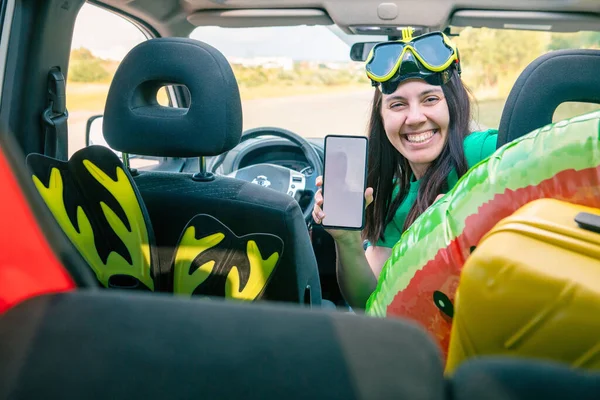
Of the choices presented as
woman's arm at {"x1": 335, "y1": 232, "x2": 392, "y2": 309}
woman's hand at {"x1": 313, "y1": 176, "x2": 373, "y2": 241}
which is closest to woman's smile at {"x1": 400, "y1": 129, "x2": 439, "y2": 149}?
woman's hand at {"x1": 313, "y1": 176, "x2": 373, "y2": 241}

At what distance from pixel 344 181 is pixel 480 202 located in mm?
930

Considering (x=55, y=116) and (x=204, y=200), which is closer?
(x=204, y=200)

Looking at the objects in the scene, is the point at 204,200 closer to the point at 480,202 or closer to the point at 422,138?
the point at 422,138

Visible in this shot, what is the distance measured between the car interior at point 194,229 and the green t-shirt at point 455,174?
1.02ft

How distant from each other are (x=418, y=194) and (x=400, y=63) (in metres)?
0.41

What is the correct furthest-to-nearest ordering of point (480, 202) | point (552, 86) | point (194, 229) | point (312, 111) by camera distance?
point (312, 111), point (194, 229), point (552, 86), point (480, 202)

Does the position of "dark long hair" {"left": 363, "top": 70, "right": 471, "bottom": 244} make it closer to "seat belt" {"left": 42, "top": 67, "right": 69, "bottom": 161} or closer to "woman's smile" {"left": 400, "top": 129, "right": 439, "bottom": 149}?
"woman's smile" {"left": 400, "top": 129, "right": 439, "bottom": 149}

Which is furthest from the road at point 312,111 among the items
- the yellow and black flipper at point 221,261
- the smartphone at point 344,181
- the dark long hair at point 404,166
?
the yellow and black flipper at point 221,261

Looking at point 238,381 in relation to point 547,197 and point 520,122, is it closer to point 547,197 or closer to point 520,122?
point 547,197

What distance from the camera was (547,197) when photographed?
0.93 m

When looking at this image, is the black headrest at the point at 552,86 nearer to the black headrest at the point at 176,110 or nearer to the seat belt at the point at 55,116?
the black headrest at the point at 176,110

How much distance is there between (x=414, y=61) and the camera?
1.94 m

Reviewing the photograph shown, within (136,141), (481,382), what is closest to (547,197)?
(481,382)

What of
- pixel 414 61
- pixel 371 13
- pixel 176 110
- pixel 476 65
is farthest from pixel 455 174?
pixel 476 65
